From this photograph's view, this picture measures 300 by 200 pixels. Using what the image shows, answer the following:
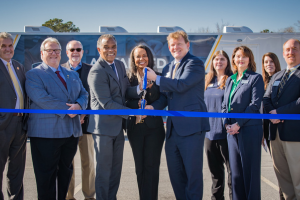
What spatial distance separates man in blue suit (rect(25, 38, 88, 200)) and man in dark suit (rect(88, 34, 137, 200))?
0.32 meters

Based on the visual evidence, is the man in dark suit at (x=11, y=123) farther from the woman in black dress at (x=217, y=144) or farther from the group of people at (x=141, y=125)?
the woman in black dress at (x=217, y=144)

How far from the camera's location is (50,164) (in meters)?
3.18

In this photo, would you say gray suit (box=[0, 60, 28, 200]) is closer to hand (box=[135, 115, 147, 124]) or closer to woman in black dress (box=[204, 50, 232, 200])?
hand (box=[135, 115, 147, 124])

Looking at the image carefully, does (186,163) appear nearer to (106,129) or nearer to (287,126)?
(106,129)

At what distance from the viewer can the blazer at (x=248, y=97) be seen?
3.38 meters

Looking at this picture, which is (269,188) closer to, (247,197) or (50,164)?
(247,197)

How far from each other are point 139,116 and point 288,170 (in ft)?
6.60

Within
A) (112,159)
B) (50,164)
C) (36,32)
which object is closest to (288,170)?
(112,159)

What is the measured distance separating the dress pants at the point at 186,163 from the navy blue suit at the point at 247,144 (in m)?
0.51

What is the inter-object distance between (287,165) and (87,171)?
8.97 ft

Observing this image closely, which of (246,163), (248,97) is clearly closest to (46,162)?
(246,163)

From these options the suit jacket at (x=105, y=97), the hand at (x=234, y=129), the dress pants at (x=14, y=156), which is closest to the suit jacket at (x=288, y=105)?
the hand at (x=234, y=129)

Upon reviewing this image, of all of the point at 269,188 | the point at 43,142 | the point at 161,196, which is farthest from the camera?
the point at 269,188

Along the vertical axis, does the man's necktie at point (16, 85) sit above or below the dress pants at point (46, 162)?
above
